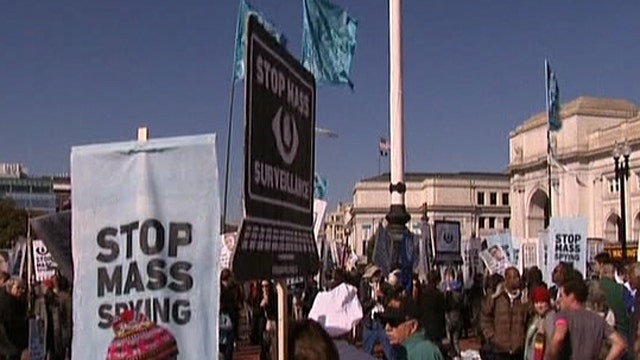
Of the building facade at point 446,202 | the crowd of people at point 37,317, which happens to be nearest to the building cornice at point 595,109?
the building facade at point 446,202

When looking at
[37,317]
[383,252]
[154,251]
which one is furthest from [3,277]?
[154,251]

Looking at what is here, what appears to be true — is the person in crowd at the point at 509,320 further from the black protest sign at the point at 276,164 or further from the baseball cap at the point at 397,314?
the black protest sign at the point at 276,164

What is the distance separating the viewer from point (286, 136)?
12.4ft

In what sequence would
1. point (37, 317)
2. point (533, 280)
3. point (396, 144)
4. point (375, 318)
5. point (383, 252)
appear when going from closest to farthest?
point (375, 318), point (533, 280), point (37, 317), point (396, 144), point (383, 252)

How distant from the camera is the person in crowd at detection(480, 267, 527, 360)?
1102cm

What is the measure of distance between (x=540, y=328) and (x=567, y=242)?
738 cm

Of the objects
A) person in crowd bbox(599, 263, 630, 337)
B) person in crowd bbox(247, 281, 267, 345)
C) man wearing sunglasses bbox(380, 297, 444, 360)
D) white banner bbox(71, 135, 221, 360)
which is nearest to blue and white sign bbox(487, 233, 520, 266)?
person in crowd bbox(247, 281, 267, 345)

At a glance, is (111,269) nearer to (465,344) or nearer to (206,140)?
(206,140)

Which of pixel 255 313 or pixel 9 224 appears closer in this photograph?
pixel 255 313

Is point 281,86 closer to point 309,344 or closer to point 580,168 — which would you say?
point 309,344

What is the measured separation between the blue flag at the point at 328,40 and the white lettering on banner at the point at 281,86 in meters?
13.7

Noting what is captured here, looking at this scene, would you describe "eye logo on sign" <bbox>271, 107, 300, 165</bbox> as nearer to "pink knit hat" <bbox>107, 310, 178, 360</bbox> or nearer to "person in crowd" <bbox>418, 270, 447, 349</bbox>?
"pink knit hat" <bbox>107, 310, 178, 360</bbox>

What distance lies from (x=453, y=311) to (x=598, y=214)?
Answer: 249 feet

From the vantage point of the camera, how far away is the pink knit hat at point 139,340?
3.74m
